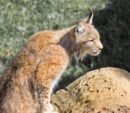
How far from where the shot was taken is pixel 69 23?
1127 centimetres

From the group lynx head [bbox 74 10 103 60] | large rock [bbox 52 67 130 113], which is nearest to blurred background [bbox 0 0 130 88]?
large rock [bbox 52 67 130 113]

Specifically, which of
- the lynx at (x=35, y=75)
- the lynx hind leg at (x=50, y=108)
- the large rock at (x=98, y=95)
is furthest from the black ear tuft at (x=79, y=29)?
the lynx hind leg at (x=50, y=108)

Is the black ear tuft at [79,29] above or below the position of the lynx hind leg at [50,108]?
above

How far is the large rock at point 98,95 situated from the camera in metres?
7.34

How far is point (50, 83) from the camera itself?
733 cm

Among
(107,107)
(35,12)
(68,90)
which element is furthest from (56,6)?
(107,107)

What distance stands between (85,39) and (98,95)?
73 centimetres

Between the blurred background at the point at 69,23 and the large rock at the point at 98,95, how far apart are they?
227 centimetres

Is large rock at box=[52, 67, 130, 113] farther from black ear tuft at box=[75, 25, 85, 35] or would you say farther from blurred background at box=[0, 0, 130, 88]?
blurred background at box=[0, 0, 130, 88]

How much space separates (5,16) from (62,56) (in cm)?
431

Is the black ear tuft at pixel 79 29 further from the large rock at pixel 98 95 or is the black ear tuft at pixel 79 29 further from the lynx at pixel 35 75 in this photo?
the large rock at pixel 98 95

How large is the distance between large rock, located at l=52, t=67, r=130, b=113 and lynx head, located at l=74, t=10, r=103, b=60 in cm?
35

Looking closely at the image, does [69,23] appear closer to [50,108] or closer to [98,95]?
[98,95]

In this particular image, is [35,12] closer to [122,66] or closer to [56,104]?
[122,66]
